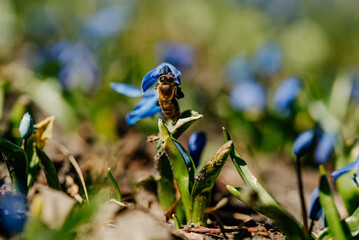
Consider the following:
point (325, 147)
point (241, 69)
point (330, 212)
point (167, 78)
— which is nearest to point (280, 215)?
point (330, 212)

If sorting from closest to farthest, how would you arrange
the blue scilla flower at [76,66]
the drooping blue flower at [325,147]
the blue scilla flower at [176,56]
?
the drooping blue flower at [325,147] < the blue scilla flower at [76,66] < the blue scilla flower at [176,56]

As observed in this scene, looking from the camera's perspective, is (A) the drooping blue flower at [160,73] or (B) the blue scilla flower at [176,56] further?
(B) the blue scilla flower at [176,56]

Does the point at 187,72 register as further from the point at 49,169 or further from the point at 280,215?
the point at 280,215

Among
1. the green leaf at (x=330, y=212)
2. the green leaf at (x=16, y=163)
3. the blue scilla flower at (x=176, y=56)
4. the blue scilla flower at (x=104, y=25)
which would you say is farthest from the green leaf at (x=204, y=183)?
the blue scilla flower at (x=104, y=25)

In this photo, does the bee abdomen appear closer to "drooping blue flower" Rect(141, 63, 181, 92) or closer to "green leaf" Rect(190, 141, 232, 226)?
"drooping blue flower" Rect(141, 63, 181, 92)

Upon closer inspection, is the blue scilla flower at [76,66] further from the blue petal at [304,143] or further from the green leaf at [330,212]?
the green leaf at [330,212]

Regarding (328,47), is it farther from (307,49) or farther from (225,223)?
(225,223)

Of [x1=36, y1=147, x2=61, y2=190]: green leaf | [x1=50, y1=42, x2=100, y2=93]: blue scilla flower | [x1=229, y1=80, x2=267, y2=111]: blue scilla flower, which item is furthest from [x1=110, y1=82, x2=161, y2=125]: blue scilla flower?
[x1=229, y1=80, x2=267, y2=111]: blue scilla flower
